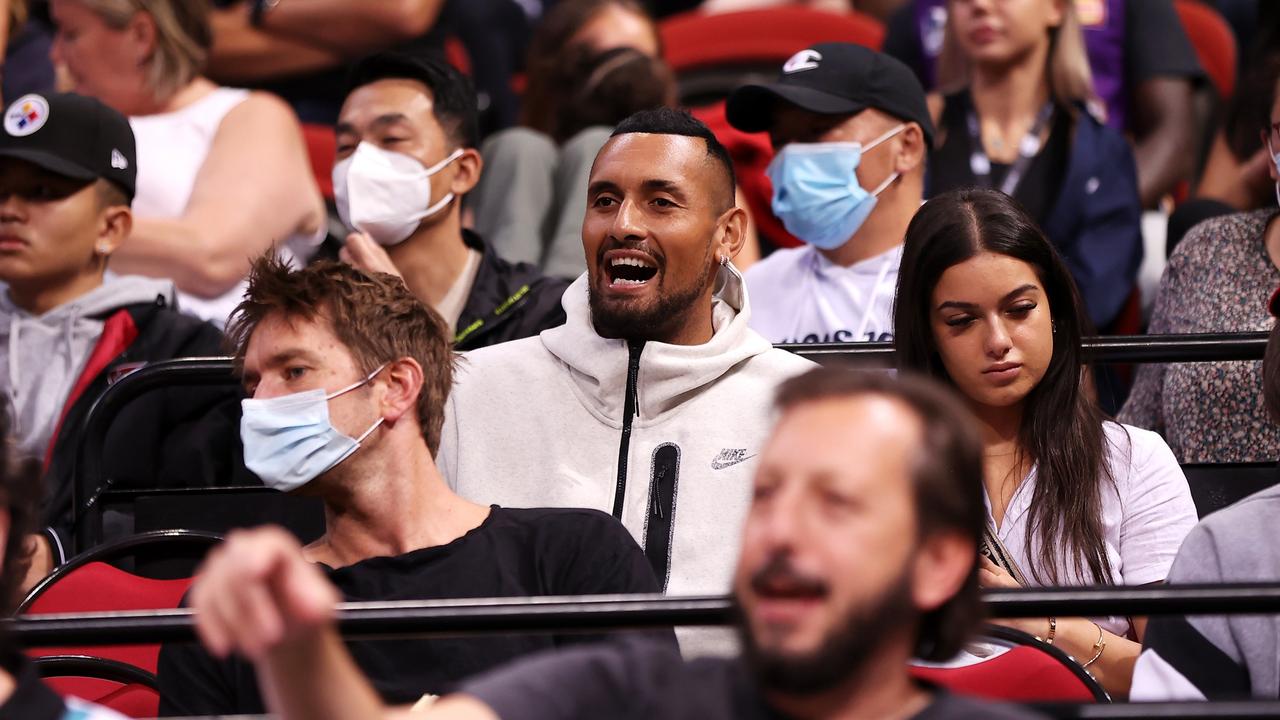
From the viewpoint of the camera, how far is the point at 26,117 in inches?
167

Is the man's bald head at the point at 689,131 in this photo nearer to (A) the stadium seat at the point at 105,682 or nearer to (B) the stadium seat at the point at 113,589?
(B) the stadium seat at the point at 113,589

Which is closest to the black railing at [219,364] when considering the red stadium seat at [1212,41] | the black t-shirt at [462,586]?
the black t-shirt at [462,586]

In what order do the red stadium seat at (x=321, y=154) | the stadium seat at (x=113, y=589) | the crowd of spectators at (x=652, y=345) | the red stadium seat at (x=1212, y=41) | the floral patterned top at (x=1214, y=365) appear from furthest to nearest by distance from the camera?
the red stadium seat at (x=1212, y=41), the red stadium seat at (x=321, y=154), the floral patterned top at (x=1214, y=365), the stadium seat at (x=113, y=589), the crowd of spectators at (x=652, y=345)

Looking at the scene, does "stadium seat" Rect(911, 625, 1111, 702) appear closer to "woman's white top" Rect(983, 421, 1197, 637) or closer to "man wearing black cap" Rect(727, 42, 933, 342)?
"woman's white top" Rect(983, 421, 1197, 637)

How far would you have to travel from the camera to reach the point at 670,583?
328 cm

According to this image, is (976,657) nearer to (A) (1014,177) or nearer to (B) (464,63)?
(A) (1014,177)

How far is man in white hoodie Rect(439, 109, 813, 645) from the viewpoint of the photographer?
3361 millimetres

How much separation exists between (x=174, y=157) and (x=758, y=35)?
219cm

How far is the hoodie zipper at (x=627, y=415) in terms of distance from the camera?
11.1ft

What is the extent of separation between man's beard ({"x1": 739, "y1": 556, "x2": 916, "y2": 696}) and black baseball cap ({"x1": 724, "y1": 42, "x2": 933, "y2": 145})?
2.63 m

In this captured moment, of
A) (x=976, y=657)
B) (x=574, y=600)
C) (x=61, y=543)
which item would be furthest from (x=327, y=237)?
(x=574, y=600)

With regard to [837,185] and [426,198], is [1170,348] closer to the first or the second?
[837,185]

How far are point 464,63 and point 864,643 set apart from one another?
4.93 m

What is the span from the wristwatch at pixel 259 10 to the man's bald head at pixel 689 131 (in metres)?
2.72
